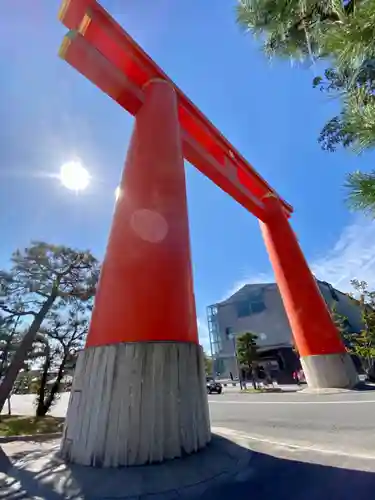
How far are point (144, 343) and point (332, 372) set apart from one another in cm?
1107

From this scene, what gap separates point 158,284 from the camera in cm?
545

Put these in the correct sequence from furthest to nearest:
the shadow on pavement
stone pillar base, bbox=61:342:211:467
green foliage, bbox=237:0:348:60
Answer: stone pillar base, bbox=61:342:211:467, green foliage, bbox=237:0:348:60, the shadow on pavement

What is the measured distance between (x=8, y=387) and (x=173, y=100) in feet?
38.5

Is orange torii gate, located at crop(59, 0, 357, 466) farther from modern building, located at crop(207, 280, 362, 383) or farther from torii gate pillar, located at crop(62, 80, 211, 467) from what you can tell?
modern building, located at crop(207, 280, 362, 383)

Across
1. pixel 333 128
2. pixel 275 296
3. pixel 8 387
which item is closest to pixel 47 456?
pixel 333 128

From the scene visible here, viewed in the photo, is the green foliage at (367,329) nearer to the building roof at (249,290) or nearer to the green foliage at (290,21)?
the building roof at (249,290)

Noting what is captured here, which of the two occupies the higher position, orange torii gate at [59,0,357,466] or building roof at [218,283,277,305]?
building roof at [218,283,277,305]

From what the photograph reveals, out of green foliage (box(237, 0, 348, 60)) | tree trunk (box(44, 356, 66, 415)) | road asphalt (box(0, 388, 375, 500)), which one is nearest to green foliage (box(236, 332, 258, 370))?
tree trunk (box(44, 356, 66, 415))

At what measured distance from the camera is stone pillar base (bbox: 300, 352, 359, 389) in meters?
12.4

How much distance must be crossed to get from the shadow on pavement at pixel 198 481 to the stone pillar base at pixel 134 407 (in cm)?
20

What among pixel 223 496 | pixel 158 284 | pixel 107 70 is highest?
pixel 107 70

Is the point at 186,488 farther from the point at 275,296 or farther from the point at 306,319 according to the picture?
the point at 275,296

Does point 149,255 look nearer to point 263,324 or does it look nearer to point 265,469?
point 265,469

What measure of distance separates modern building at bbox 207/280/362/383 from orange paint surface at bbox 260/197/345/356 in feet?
52.1
